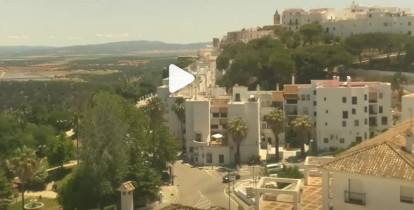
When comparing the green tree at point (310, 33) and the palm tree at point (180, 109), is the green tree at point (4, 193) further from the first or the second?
the green tree at point (310, 33)

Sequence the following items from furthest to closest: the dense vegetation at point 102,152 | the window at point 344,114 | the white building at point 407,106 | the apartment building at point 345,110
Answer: the window at point 344,114 → the apartment building at point 345,110 → the white building at point 407,106 → the dense vegetation at point 102,152

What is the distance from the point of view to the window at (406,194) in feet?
55.7

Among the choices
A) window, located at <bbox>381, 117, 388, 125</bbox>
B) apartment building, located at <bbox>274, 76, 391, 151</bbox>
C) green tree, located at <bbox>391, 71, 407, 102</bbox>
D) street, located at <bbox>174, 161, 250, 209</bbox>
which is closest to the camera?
street, located at <bbox>174, 161, 250, 209</bbox>

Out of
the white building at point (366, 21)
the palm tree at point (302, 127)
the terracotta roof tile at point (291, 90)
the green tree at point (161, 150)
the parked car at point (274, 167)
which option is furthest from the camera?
the white building at point (366, 21)

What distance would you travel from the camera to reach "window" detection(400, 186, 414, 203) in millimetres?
16984

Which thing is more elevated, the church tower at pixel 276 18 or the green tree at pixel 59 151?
the church tower at pixel 276 18

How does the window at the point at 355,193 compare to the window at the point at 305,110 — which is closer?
the window at the point at 355,193

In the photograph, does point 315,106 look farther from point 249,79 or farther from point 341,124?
point 249,79

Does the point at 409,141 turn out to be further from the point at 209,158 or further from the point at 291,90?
the point at 291,90

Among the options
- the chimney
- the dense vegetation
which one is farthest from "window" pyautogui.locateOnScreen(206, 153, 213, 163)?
the chimney

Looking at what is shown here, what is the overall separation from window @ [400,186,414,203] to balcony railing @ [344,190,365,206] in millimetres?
1363

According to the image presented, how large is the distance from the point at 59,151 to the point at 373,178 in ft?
122

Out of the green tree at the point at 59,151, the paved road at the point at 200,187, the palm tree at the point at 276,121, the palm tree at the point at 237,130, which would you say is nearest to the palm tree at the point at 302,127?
the palm tree at the point at 276,121

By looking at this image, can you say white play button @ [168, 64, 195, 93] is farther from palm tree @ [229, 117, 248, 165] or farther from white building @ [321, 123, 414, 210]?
white building @ [321, 123, 414, 210]
